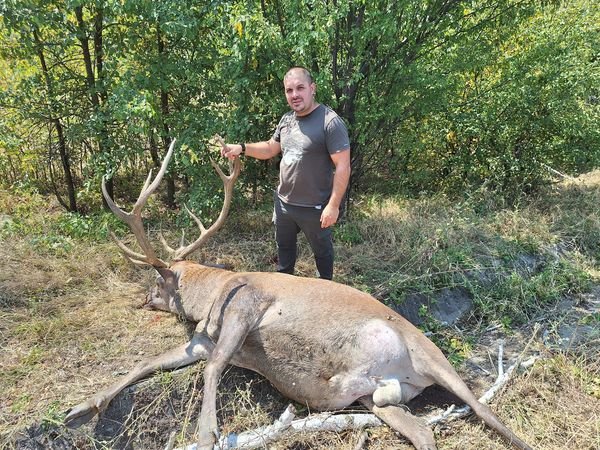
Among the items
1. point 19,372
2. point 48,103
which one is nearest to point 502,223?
point 19,372

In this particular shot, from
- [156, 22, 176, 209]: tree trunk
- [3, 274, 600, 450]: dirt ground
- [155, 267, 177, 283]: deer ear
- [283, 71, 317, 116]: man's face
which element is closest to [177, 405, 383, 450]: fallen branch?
[3, 274, 600, 450]: dirt ground

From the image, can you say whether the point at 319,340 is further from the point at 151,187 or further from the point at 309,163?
the point at 151,187

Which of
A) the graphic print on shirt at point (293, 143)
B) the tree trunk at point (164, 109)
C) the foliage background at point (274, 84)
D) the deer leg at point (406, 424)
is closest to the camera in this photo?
the deer leg at point (406, 424)

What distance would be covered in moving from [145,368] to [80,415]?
0.54 m

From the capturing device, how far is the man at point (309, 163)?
12.5 feet

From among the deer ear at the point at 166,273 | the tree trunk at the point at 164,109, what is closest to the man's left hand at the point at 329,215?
the deer ear at the point at 166,273

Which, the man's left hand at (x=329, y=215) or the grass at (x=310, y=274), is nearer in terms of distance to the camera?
the grass at (x=310, y=274)

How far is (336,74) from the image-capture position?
5508 millimetres

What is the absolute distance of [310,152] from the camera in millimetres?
3934

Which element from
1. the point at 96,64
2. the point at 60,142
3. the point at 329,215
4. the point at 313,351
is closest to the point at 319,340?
the point at 313,351

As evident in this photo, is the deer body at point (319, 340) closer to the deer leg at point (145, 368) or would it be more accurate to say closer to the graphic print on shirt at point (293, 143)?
the deer leg at point (145, 368)

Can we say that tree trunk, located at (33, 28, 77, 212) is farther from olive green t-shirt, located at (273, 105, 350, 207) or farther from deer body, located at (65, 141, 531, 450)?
deer body, located at (65, 141, 531, 450)

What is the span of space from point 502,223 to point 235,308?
4.13 m

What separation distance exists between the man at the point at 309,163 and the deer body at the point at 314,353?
60 cm
